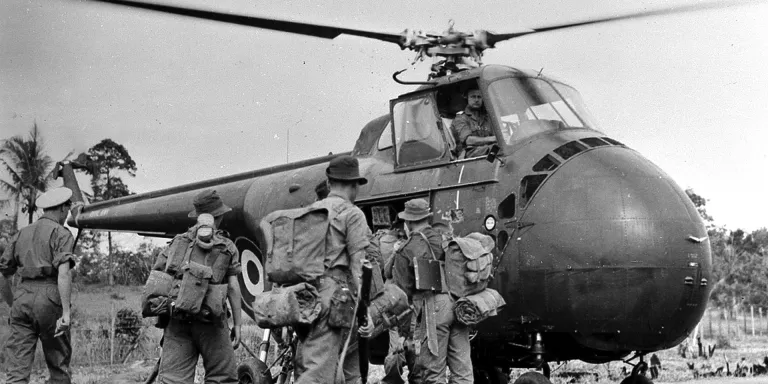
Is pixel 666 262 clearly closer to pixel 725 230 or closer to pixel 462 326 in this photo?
pixel 462 326

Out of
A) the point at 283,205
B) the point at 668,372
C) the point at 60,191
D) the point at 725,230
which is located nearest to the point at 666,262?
the point at 283,205

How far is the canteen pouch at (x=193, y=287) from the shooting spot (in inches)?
245

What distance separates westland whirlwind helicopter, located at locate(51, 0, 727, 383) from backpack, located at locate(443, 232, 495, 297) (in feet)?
1.43

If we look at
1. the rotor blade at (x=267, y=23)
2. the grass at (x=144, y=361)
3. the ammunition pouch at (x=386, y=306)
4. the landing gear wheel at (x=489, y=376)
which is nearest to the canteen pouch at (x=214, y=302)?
the ammunition pouch at (x=386, y=306)

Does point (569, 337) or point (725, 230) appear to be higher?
point (725, 230)

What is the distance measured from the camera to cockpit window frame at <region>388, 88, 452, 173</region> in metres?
8.37

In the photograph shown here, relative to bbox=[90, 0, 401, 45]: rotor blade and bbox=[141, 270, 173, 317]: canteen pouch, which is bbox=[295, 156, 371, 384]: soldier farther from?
bbox=[90, 0, 401, 45]: rotor blade

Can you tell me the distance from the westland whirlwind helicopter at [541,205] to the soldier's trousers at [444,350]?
653 mm

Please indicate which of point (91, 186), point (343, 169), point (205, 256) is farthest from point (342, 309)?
point (91, 186)

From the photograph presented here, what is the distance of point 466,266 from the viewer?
705 cm

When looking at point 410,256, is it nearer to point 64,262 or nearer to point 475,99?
point 475,99

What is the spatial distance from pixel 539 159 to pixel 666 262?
1382 mm

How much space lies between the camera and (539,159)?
761 cm

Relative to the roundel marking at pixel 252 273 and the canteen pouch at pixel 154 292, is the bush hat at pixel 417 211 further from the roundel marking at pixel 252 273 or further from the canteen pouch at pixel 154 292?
the roundel marking at pixel 252 273
